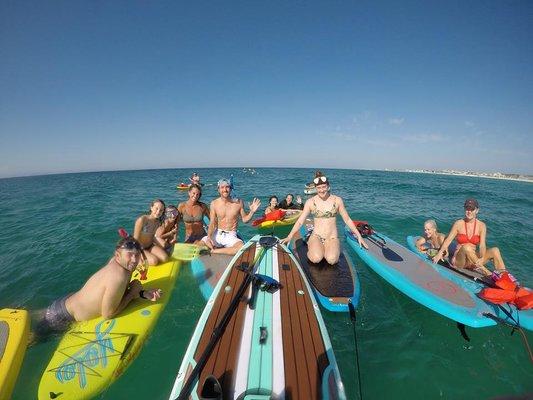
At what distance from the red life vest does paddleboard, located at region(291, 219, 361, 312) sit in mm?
2413

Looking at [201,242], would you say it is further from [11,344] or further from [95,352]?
[11,344]

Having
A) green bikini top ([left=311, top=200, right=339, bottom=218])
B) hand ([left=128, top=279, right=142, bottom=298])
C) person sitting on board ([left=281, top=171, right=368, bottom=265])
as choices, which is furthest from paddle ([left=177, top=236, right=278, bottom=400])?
hand ([left=128, top=279, right=142, bottom=298])

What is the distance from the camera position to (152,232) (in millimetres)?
6211

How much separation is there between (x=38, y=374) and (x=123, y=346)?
1.46 meters

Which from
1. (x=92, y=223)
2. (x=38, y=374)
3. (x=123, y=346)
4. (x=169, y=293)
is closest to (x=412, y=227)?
(x=169, y=293)

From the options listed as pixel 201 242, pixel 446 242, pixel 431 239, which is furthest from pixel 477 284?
pixel 201 242

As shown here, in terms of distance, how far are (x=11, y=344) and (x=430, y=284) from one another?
7734 millimetres

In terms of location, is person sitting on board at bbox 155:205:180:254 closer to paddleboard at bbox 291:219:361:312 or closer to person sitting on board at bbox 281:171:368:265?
person sitting on board at bbox 281:171:368:265

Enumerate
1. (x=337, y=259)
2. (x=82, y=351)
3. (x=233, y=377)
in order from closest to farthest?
(x=233, y=377) → (x=82, y=351) → (x=337, y=259)

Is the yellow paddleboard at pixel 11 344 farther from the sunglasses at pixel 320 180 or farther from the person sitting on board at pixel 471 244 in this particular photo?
the person sitting on board at pixel 471 244

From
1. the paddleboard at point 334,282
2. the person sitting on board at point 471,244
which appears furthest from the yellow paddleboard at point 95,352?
the person sitting on board at point 471,244

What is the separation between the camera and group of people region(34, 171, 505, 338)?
3795 mm

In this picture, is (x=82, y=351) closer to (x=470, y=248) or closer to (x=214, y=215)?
(x=214, y=215)

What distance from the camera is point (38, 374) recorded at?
12.1 feet
